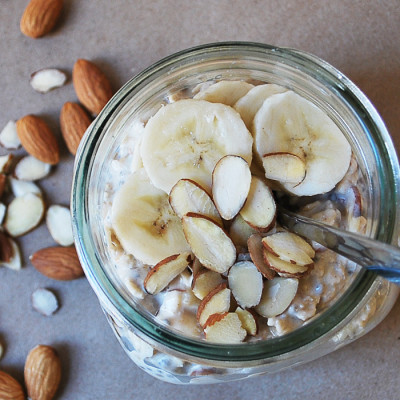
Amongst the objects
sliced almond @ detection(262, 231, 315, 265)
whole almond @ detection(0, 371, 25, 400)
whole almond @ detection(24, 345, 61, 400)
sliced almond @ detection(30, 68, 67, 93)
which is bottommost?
whole almond @ detection(0, 371, 25, 400)

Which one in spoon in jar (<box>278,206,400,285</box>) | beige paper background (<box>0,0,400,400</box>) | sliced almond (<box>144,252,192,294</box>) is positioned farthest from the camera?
beige paper background (<box>0,0,400,400</box>)

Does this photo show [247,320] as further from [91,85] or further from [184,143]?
[91,85]

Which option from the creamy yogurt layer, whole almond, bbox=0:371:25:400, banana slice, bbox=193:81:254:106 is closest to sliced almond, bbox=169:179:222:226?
the creamy yogurt layer

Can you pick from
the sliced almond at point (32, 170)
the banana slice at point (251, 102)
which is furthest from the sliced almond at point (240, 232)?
the sliced almond at point (32, 170)

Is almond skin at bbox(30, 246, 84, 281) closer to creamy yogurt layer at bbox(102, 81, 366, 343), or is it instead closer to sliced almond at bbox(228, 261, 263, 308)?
creamy yogurt layer at bbox(102, 81, 366, 343)

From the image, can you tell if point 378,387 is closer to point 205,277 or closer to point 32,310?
point 205,277

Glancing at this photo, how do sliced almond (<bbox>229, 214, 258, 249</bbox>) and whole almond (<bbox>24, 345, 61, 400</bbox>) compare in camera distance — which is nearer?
sliced almond (<bbox>229, 214, 258, 249</bbox>)
